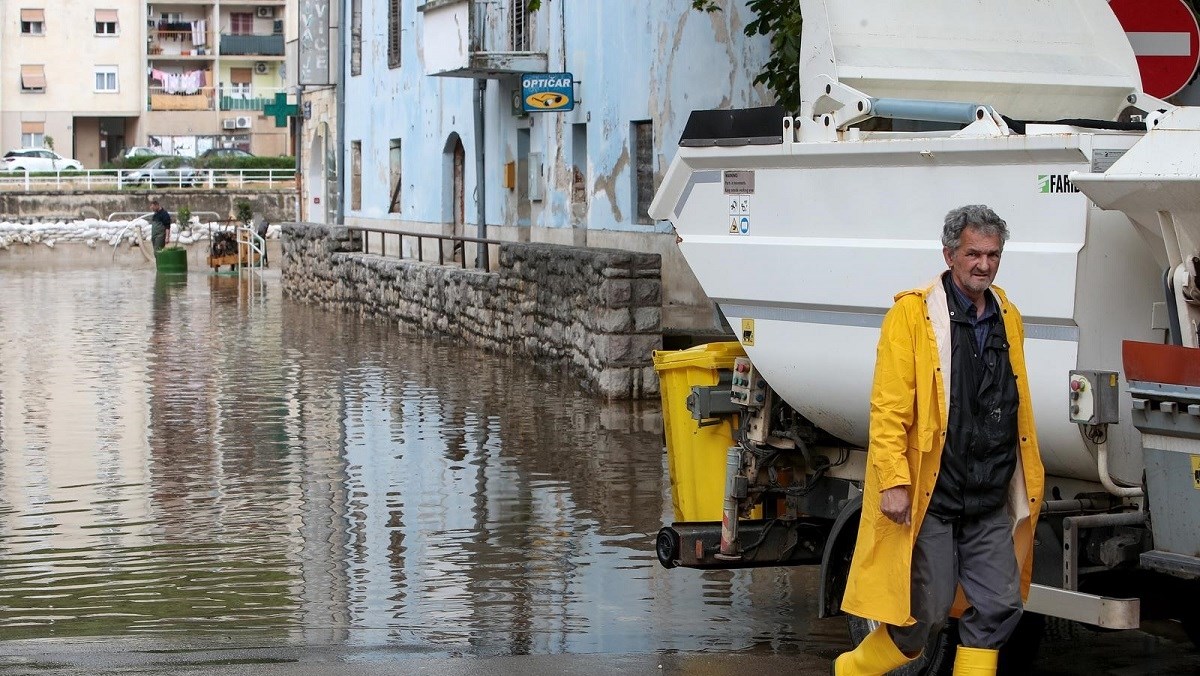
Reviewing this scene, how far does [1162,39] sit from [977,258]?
3597 millimetres

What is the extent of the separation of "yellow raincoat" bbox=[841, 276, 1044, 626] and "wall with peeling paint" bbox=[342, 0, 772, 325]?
12.2m

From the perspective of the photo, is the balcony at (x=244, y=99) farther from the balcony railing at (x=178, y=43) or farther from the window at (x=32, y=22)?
the window at (x=32, y=22)

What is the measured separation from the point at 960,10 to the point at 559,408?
8189mm

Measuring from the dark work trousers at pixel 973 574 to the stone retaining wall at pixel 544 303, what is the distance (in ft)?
32.2

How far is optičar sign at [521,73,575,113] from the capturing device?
21.3 m

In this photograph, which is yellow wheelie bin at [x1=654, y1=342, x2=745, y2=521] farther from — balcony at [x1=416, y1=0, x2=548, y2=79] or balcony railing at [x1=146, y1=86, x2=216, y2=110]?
balcony railing at [x1=146, y1=86, x2=216, y2=110]

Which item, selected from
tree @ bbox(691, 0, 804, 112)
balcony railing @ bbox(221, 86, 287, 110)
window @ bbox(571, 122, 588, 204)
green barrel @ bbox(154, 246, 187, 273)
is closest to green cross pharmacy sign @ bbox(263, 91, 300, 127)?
green barrel @ bbox(154, 246, 187, 273)

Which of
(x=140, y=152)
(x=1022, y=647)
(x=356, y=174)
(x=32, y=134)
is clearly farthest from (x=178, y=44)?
(x=1022, y=647)

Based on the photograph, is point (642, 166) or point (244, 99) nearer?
point (642, 166)

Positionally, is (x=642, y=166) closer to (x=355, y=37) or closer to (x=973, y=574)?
(x=355, y=37)

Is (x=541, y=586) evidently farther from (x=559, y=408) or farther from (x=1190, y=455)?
(x=559, y=408)

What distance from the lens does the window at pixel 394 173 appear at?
30.4m

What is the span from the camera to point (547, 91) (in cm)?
2130

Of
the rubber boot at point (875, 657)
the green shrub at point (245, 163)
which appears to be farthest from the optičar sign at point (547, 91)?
the green shrub at point (245, 163)
